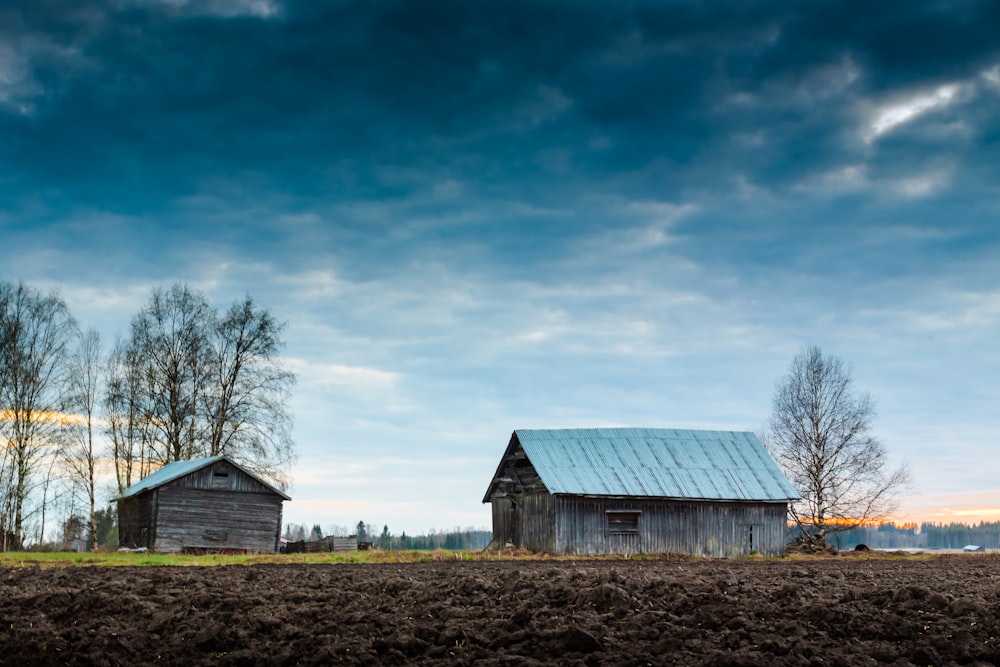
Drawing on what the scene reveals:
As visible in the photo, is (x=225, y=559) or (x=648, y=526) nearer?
(x=225, y=559)

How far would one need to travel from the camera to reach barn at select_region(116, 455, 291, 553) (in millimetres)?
41188

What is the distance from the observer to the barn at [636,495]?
1537 inches

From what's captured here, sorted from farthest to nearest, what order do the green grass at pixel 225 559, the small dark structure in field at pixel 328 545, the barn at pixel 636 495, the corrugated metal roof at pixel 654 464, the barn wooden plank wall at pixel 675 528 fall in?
the small dark structure in field at pixel 328 545, the corrugated metal roof at pixel 654 464, the barn at pixel 636 495, the barn wooden plank wall at pixel 675 528, the green grass at pixel 225 559

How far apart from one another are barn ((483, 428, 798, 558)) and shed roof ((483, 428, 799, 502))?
5cm

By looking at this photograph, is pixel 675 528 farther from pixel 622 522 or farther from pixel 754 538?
pixel 754 538

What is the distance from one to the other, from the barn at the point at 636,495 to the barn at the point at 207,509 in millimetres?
10966

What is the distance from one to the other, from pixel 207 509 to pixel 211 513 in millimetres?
296

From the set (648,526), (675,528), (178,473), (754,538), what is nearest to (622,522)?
(648,526)

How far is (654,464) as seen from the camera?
4197 cm

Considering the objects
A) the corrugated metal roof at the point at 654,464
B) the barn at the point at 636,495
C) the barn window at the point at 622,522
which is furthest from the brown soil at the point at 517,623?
the corrugated metal roof at the point at 654,464

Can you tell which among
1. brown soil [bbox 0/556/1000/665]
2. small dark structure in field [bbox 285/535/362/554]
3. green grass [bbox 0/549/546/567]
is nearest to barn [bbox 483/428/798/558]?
green grass [bbox 0/549/546/567]

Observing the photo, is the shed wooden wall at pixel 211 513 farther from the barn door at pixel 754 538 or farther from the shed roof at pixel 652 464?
the barn door at pixel 754 538

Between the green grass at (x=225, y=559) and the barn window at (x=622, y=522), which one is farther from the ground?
the barn window at (x=622, y=522)

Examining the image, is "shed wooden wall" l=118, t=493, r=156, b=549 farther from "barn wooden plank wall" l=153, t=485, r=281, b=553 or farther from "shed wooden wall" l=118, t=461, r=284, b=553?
"barn wooden plank wall" l=153, t=485, r=281, b=553
